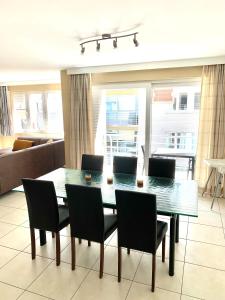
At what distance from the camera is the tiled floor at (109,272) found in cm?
201

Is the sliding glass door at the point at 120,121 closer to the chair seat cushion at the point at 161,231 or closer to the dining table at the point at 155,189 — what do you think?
the dining table at the point at 155,189

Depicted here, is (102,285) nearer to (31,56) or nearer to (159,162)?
(159,162)

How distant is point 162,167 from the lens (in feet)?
10.2

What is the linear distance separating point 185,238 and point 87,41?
277 centimetres

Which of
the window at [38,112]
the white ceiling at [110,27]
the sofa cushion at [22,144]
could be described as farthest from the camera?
the window at [38,112]

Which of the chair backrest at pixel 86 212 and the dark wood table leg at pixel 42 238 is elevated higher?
the chair backrest at pixel 86 212

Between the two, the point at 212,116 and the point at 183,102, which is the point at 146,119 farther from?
the point at 212,116

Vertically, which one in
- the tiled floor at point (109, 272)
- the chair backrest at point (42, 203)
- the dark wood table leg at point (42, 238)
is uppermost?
the chair backrest at point (42, 203)

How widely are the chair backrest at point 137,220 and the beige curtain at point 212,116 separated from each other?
255 centimetres

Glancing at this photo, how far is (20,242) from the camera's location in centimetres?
280

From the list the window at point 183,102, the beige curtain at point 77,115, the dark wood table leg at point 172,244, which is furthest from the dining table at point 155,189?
the window at point 183,102

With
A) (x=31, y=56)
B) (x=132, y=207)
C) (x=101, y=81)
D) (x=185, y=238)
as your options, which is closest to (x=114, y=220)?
(x=132, y=207)

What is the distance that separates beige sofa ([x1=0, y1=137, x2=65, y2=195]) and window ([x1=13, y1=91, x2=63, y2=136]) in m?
1.38

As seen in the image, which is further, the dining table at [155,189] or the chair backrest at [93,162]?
the chair backrest at [93,162]
